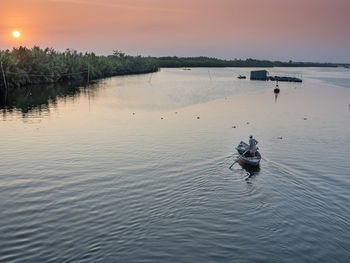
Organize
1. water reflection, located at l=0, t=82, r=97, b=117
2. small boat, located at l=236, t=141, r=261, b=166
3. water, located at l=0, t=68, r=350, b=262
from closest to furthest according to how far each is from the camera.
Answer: water, located at l=0, t=68, r=350, b=262
small boat, located at l=236, t=141, r=261, b=166
water reflection, located at l=0, t=82, r=97, b=117

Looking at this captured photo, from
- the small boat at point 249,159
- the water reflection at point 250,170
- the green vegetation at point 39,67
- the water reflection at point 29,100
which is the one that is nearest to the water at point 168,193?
the water reflection at point 250,170

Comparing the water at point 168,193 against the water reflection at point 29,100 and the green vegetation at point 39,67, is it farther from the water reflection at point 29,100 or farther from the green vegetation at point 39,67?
the green vegetation at point 39,67

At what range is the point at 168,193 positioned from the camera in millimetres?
25812

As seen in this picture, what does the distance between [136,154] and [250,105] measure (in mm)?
51513

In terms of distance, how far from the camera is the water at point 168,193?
62.0ft

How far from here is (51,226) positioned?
819 inches

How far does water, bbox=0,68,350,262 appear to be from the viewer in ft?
62.0

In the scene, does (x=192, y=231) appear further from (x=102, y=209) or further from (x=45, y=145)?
(x=45, y=145)

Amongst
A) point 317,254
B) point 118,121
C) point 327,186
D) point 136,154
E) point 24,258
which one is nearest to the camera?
point 24,258

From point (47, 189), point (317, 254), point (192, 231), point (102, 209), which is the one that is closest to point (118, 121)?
point (47, 189)

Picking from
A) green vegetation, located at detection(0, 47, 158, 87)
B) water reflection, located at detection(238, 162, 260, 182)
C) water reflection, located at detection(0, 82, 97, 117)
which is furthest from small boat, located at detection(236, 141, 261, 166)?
green vegetation, located at detection(0, 47, 158, 87)

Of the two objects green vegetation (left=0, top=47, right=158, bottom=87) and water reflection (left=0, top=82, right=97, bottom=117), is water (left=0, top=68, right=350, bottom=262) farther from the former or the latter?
green vegetation (left=0, top=47, right=158, bottom=87)

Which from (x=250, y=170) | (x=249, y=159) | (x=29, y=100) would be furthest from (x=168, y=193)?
(x=29, y=100)

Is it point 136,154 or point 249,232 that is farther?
point 136,154
